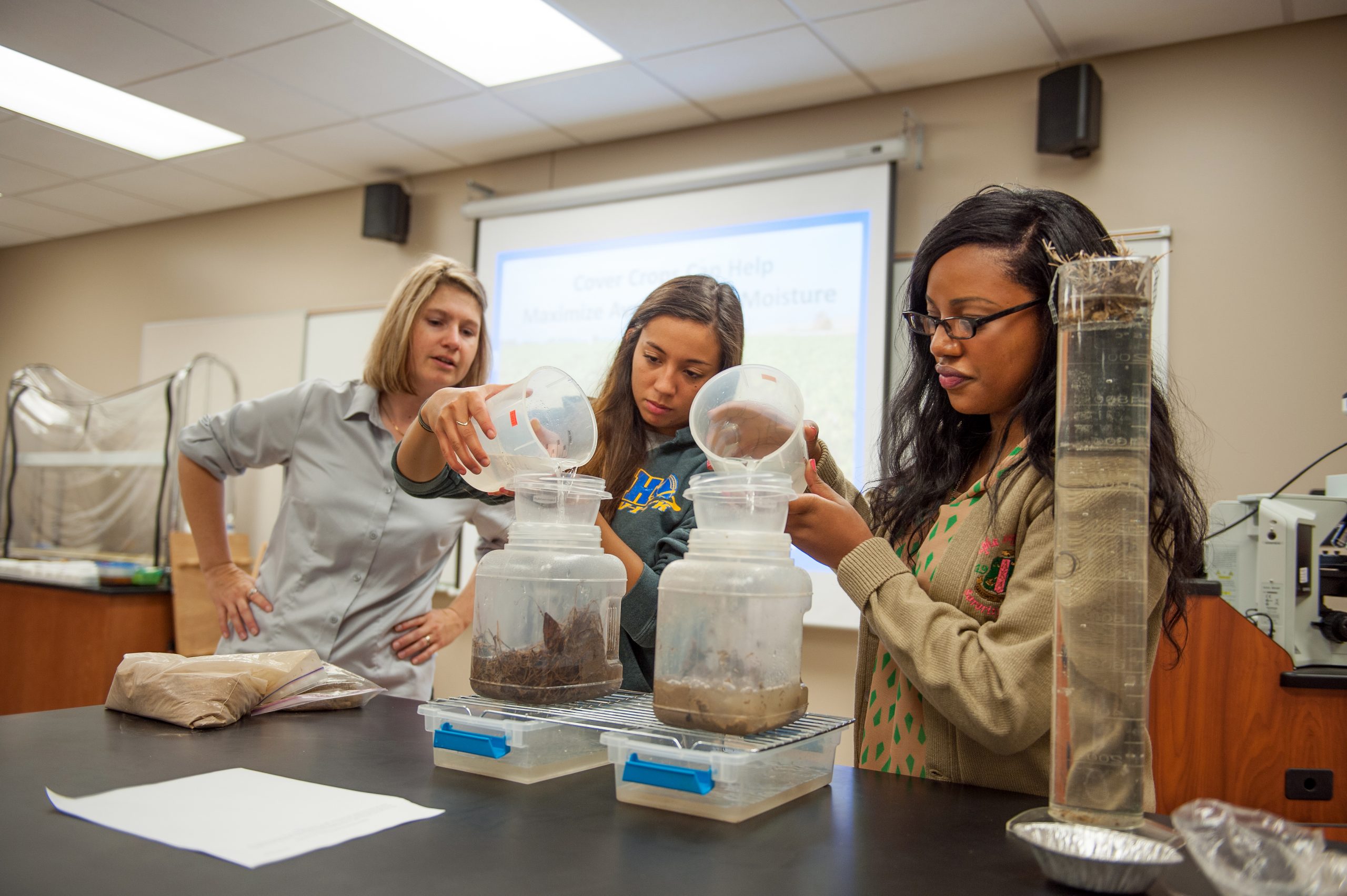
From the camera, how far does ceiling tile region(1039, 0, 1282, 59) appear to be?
9.21 feet

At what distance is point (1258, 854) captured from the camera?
2.00 feet

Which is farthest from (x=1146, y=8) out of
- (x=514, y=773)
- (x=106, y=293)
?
(x=106, y=293)

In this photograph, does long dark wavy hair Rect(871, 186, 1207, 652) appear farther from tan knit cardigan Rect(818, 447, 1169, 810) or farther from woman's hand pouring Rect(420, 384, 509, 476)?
woman's hand pouring Rect(420, 384, 509, 476)

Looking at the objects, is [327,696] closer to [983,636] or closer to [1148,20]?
[983,636]

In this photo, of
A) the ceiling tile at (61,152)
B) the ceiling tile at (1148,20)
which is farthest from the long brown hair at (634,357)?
the ceiling tile at (61,152)

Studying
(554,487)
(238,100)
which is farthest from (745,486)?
(238,100)

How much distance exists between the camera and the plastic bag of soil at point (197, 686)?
1.07 meters

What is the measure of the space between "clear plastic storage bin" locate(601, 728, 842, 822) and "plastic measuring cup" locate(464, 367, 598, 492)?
0.36 meters

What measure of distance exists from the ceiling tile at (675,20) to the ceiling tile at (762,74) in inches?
2.6

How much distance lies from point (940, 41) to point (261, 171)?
130 inches

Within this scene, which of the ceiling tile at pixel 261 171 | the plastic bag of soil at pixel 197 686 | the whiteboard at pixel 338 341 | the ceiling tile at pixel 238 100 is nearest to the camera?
the plastic bag of soil at pixel 197 686

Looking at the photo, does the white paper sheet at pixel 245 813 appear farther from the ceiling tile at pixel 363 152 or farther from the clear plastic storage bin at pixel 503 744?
the ceiling tile at pixel 363 152

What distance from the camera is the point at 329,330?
4793 mm

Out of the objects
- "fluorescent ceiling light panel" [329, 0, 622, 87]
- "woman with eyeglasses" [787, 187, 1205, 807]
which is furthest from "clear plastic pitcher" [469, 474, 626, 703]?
"fluorescent ceiling light panel" [329, 0, 622, 87]
